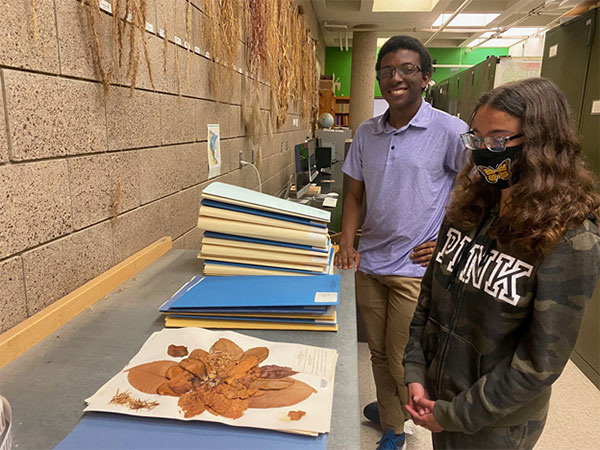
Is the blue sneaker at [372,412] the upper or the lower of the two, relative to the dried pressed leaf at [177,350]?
lower

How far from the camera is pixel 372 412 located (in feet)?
6.76

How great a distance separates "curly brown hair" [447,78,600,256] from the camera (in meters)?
0.85

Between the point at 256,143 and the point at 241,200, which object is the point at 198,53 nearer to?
the point at 241,200

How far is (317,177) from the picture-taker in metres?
4.93

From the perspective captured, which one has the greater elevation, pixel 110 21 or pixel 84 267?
pixel 110 21

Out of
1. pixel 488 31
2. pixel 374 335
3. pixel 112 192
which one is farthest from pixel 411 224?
pixel 488 31

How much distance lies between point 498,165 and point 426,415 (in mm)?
622

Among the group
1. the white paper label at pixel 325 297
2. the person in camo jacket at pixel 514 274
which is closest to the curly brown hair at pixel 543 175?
the person in camo jacket at pixel 514 274

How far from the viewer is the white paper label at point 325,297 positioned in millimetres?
872

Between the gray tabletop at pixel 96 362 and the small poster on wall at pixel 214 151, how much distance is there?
983mm

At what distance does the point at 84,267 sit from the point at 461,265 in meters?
0.92

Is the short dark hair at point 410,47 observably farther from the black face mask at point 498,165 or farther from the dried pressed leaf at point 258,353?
the dried pressed leaf at point 258,353

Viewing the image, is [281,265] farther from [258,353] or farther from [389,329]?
[389,329]

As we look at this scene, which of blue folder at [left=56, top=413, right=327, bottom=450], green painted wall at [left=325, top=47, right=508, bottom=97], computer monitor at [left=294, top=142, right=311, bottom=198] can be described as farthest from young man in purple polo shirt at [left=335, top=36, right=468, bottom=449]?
green painted wall at [left=325, top=47, right=508, bottom=97]
